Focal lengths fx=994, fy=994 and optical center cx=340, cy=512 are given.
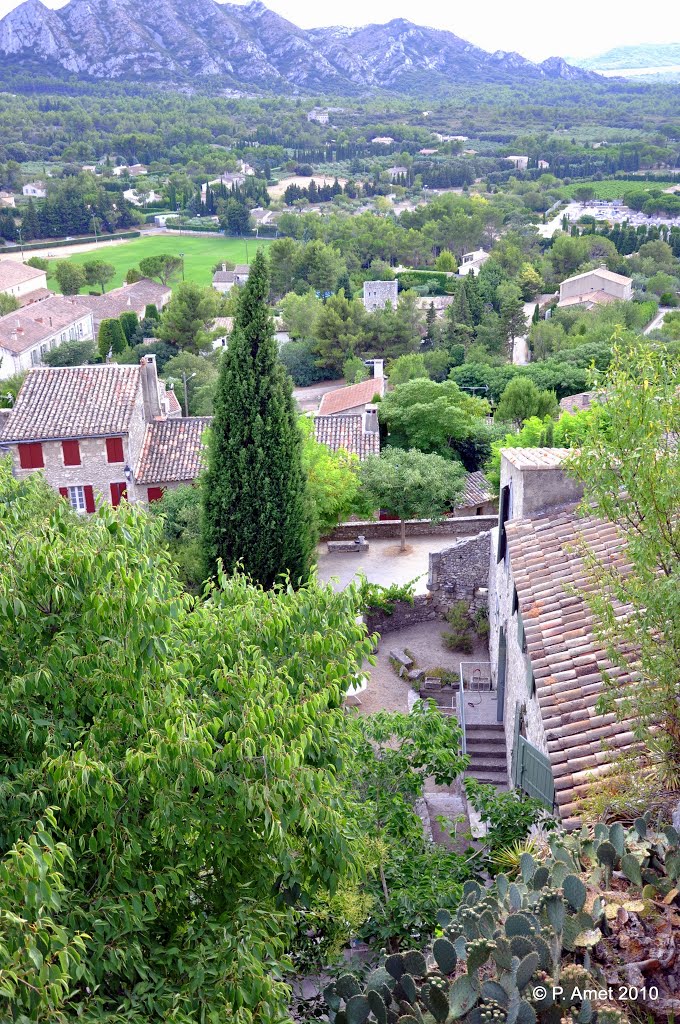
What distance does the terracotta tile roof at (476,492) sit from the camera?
105ft

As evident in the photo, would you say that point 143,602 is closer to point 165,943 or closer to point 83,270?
point 165,943

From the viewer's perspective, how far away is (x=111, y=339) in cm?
7856

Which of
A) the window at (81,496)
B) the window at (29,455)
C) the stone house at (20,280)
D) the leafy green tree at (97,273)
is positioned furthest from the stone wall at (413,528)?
the leafy green tree at (97,273)

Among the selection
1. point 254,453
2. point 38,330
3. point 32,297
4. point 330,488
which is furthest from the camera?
point 32,297

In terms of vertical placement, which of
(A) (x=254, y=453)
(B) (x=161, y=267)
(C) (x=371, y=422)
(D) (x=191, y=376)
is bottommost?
(D) (x=191, y=376)

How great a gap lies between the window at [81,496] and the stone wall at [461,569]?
15.3 metres

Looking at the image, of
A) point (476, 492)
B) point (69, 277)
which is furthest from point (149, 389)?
point (69, 277)

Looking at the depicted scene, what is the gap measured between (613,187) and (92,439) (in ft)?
557

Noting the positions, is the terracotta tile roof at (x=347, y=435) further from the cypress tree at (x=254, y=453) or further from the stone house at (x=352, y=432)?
the cypress tree at (x=254, y=453)

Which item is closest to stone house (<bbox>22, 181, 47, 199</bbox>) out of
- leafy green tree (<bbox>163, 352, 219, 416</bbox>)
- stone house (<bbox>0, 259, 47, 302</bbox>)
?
stone house (<bbox>0, 259, 47, 302</bbox>)

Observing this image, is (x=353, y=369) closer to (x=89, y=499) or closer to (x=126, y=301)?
(x=126, y=301)

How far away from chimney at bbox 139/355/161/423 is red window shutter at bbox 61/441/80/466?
3.45m

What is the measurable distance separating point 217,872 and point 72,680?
1.90 meters

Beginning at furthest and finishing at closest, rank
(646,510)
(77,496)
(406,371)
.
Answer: (406,371), (77,496), (646,510)
